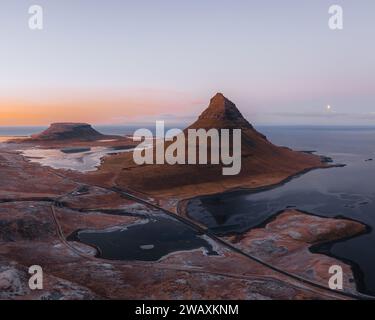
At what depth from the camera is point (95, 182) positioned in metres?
96.5

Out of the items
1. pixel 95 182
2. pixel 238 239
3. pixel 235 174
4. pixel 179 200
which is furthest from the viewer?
pixel 235 174

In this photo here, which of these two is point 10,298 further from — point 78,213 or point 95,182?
point 95,182

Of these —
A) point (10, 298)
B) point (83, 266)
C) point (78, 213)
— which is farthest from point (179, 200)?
point (10, 298)

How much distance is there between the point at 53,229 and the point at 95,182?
130 feet

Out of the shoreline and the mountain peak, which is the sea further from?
the mountain peak

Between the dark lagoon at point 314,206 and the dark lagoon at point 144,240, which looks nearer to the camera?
the dark lagoon at point 144,240
